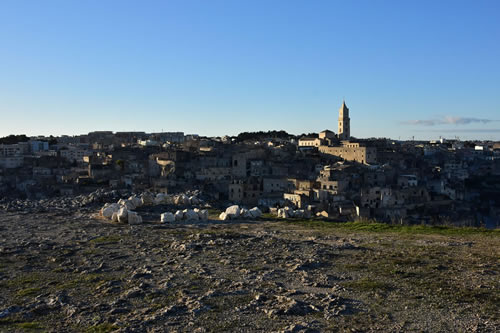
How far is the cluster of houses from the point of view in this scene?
1328 inches

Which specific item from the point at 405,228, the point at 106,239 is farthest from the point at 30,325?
the point at 405,228

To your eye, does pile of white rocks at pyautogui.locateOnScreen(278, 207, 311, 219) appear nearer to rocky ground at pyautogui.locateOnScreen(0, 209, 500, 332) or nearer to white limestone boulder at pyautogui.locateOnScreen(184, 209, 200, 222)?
white limestone boulder at pyautogui.locateOnScreen(184, 209, 200, 222)

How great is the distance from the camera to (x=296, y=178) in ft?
126

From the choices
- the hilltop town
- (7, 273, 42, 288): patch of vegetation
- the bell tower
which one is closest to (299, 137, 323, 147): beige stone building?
the bell tower

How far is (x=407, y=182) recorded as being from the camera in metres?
40.4

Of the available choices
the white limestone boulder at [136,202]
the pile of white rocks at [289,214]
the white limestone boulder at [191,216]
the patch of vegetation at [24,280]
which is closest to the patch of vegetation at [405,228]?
the pile of white rocks at [289,214]

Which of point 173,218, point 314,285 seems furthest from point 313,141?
point 314,285

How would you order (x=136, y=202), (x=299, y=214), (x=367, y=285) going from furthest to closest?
(x=136, y=202), (x=299, y=214), (x=367, y=285)

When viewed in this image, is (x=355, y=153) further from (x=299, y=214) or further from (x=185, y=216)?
(x=185, y=216)

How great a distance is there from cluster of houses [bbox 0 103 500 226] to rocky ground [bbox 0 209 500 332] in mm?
11468

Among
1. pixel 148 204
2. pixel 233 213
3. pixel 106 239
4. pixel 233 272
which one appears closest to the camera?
pixel 233 272

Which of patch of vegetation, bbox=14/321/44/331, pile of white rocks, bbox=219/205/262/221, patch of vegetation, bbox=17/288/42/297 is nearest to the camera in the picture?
patch of vegetation, bbox=14/321/44/331

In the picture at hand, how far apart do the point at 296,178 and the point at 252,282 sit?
29.0m

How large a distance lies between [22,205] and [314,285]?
A: 2561 cm
